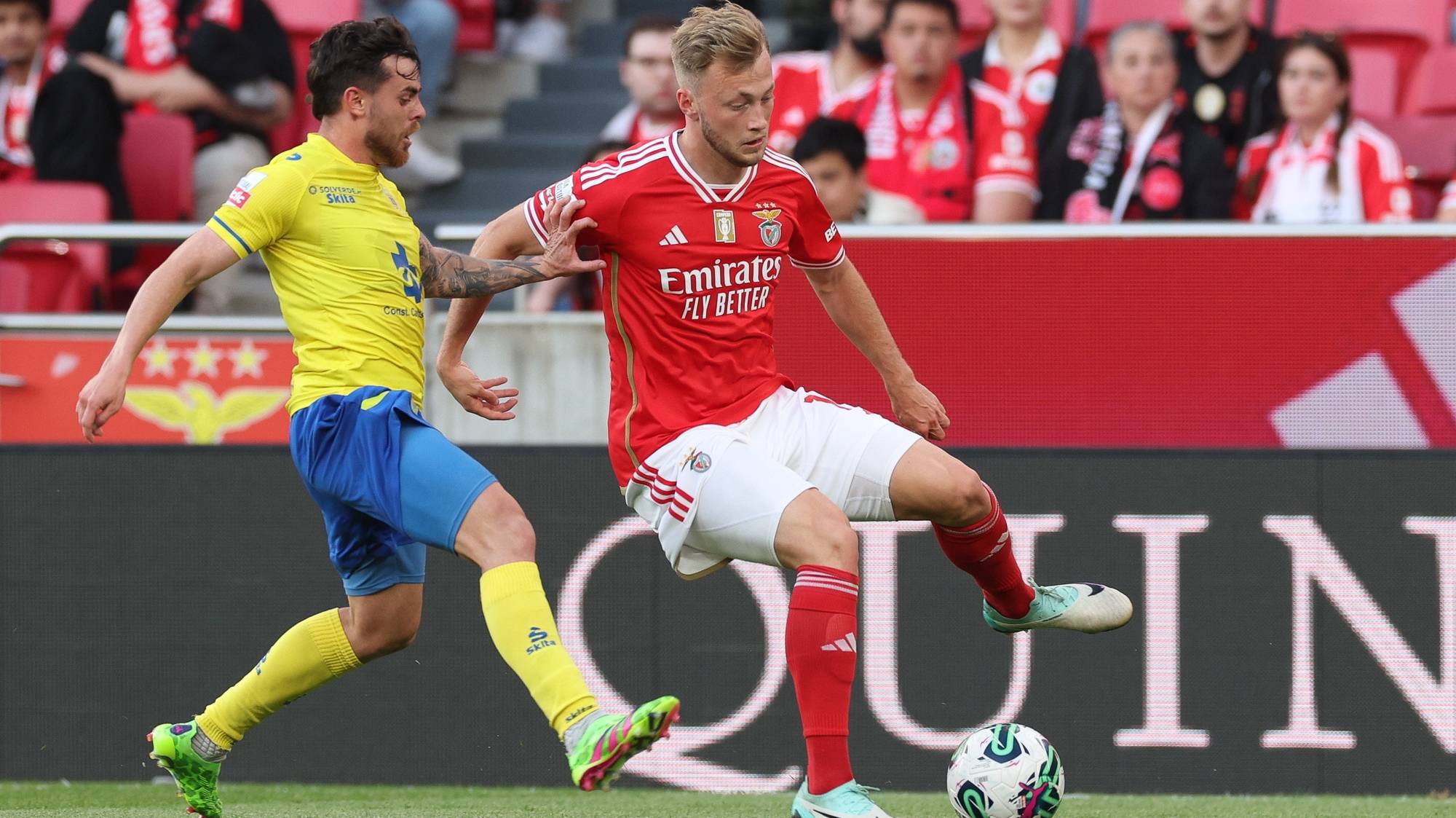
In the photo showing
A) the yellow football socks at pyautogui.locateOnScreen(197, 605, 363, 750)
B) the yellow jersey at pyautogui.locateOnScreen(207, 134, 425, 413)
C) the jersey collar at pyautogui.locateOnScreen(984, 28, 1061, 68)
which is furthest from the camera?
the jersey collar at pyautogui.locateOnScreen(984, 28, 1061, 68)

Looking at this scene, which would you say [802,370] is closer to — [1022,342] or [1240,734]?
[1022,342]

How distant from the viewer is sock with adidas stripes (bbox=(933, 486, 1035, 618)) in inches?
209

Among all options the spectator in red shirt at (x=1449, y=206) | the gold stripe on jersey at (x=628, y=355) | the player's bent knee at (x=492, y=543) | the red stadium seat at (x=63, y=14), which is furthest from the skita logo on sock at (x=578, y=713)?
the red stadium seat at (x=63, y=14)

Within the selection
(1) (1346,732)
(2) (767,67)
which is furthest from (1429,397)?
(2) (767,67)

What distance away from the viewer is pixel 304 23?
1051 cm

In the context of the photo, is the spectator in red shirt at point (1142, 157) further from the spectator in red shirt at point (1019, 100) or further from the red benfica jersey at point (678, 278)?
the red benfica jersey at point (678, 278)

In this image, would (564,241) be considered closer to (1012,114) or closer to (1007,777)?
(1007,777)

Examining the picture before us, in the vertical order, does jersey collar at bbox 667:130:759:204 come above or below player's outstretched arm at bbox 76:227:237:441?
above

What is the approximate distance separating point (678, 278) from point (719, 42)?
0.64 meters

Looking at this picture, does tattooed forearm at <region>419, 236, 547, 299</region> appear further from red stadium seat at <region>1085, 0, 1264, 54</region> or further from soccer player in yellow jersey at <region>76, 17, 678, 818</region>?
red stadium seat at <region>1085, 0, 1264, 54</region>

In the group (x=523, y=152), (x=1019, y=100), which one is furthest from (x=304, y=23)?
(x=1019, y=100)

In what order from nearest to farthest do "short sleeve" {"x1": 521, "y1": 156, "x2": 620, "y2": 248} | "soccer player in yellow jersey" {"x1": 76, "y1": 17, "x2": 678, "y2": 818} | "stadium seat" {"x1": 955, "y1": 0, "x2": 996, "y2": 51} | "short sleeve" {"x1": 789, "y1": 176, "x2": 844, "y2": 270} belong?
"soccer player in yellow jersey" {"x1": 76, "y1": 17, "x2": 678, "y2": 818} → "short sleeve" {"x1": 521, "y1": 156, "x2": 620, "y2": 248} → "short sleeve" {"x1": 789, "y1": 176, "x2": 844, "y2": 270} → "stadium seat" {"x1": 955, "y1": 0, "x2": 996, "y2": 51}

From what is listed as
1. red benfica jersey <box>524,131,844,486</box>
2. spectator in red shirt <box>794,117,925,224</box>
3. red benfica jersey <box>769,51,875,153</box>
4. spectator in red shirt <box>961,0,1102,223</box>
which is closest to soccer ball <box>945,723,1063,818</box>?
red benfica jersey <box>524,131,844,486</box>

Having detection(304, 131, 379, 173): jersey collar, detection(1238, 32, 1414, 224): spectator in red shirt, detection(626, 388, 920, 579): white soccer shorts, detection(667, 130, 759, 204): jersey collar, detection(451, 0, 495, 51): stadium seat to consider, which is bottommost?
detection(626, 388, 920, 579): white soccer shorts
